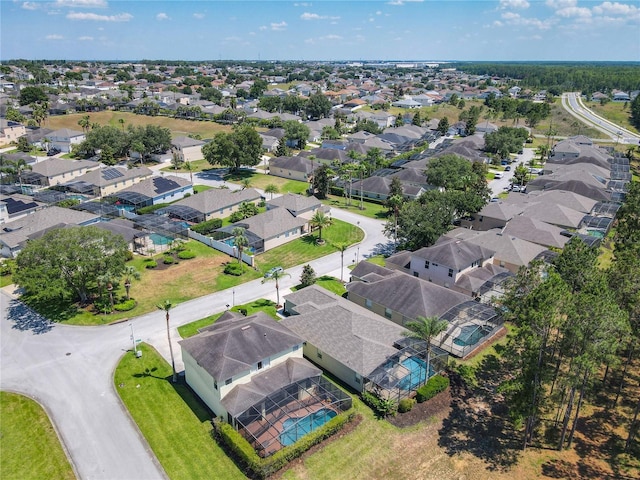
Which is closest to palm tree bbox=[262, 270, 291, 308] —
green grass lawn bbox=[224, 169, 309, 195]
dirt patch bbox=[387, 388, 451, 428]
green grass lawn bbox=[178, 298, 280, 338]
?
green grass lawn bbox=[178, 298, 280, 338]

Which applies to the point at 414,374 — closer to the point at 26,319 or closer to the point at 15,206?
the point at 26,319

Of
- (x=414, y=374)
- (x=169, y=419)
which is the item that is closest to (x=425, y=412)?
(x=414, y=374)

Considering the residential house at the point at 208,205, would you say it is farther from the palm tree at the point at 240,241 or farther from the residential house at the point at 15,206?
the residential house at the point at 15,206

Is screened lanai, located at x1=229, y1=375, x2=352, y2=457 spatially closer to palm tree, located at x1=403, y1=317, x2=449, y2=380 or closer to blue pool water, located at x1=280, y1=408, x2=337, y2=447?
blue pool water, located at x1=280, y1=408, x2=337, y2=447

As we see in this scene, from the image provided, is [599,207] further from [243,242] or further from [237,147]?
[237,147]

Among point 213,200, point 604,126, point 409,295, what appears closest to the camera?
point 409,295

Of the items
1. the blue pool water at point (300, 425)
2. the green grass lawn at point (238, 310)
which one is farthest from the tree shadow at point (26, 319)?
the blue pool water at point (300, 425)

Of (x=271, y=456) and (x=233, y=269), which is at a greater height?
(x=233, y=269)
